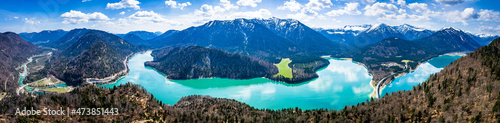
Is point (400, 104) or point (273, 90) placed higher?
point (400, 104)

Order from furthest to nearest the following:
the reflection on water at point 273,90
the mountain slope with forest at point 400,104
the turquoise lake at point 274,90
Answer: the reflection on water at point 273,90 → the turquoise lake at point 274,90 → the mountain slope with forest at point 400,104

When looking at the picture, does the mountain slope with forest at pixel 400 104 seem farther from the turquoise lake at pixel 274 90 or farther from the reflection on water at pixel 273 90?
the reflection on water at pixel 273 90

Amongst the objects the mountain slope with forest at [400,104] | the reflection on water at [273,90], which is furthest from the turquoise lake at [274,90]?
the mountain slope with forest at [400,104]

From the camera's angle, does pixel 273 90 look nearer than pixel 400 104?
No

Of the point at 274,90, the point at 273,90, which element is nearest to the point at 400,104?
the point at 274,90

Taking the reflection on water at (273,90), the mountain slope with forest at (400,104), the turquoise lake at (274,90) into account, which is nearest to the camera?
the mountain slope with forest at (400,104)

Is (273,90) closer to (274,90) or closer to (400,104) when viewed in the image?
(274,90)

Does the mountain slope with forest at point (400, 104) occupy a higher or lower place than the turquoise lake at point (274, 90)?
higher

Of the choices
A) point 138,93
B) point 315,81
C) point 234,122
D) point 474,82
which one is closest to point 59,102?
point 138,93
